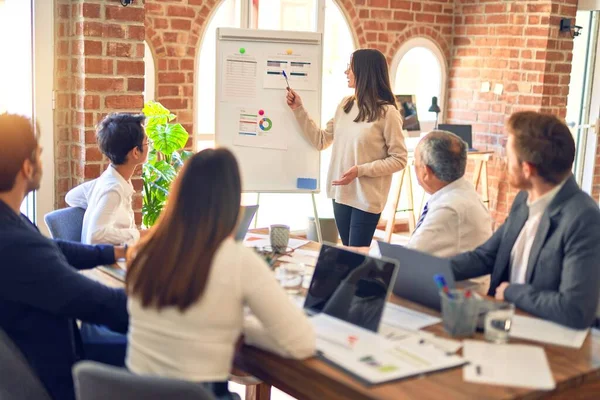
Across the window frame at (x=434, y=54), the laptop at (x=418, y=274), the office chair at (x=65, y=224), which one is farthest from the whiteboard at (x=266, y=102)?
the laptop at (x=418, y=274)

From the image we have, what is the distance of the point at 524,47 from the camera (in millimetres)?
6102

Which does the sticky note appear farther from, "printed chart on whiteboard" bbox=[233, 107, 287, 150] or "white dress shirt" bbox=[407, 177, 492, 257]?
"white dress shirt" bbox=[407, 177, 492, 257]

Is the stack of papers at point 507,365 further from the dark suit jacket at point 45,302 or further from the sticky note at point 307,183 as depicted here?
the sticky note at point 307,183

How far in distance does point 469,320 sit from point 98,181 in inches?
62.9

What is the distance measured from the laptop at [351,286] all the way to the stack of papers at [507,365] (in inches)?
10.1

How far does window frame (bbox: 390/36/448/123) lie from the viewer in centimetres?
640

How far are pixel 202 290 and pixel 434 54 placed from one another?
536cm

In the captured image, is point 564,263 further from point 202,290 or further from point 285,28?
point 285,28

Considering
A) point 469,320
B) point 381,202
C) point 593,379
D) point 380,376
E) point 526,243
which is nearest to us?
point 380,376

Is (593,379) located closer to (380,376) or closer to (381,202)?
(380,376)

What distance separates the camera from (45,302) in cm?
196

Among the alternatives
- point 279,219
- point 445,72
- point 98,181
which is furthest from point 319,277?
point 445,72

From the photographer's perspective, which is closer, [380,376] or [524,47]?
[380,376]

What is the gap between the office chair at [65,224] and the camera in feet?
9.82
